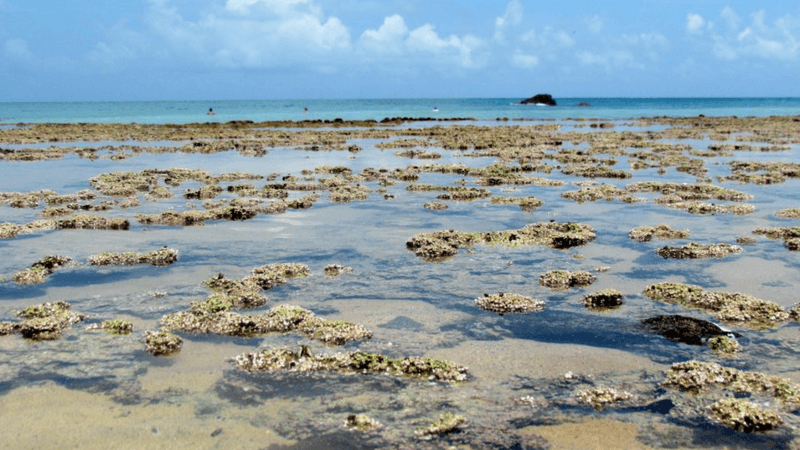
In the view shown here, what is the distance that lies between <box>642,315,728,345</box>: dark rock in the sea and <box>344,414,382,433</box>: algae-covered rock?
6.67 metres

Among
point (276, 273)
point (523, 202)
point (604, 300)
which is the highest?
point (523, 202)

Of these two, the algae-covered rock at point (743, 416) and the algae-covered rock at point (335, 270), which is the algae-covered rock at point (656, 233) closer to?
the algae-covered rock at point (335, 270)

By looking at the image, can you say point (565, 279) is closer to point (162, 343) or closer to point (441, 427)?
point (441, 427)

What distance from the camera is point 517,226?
74.6ft

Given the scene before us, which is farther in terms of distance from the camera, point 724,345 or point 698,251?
point 698,251

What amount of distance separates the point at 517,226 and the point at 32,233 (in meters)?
17.8

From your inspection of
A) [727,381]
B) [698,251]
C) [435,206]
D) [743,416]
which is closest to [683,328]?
[727,381]

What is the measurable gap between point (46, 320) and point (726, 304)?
49.2 feet

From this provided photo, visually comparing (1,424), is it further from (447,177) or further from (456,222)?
(447,177)

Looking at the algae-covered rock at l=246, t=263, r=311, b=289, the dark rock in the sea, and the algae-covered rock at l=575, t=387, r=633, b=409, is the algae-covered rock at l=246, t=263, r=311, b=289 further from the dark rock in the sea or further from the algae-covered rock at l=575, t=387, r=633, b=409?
the dark rock in the sea

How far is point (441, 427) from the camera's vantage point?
8.81 m

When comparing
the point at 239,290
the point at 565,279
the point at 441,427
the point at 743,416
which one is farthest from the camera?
the point at 565,279

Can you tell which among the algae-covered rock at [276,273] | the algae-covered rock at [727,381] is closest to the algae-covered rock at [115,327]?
the algae-covered rock at [276,273]

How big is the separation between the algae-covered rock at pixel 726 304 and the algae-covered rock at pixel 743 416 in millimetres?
4169
